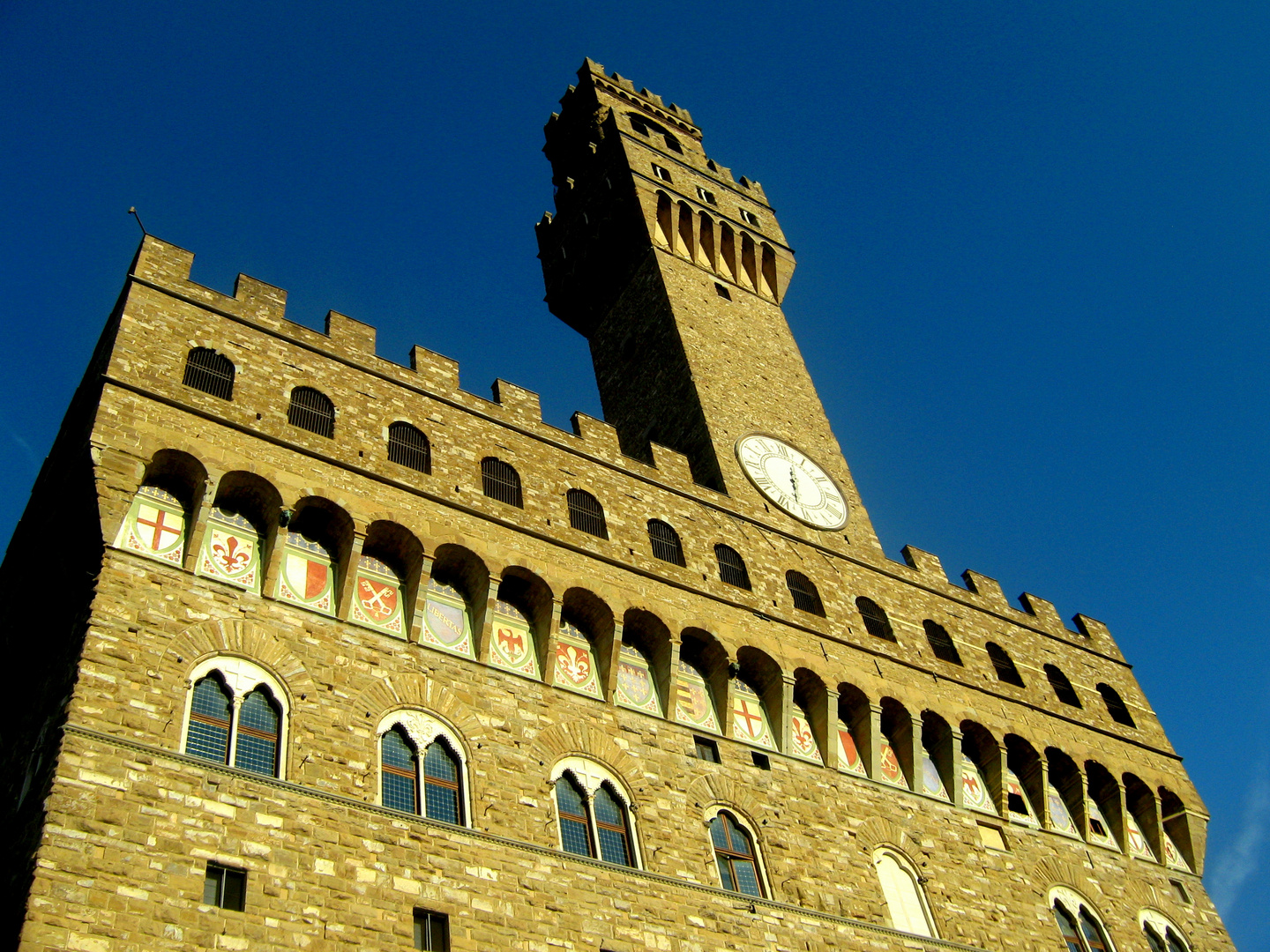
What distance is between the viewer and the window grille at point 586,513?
18.6 metres

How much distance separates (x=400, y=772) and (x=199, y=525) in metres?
3.66

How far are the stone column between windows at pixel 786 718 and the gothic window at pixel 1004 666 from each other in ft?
17.2

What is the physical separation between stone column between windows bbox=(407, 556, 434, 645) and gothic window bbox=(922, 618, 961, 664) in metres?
9.28

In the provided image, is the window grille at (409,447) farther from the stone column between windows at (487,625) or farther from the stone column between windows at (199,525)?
the stone column between windows at (199,525)

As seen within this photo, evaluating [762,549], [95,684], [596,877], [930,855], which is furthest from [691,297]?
[95,684]

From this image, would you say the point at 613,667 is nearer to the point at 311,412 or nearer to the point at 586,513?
the point at 586,513

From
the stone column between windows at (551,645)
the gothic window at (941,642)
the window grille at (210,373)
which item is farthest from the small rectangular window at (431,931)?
the gothic window at (941,642)

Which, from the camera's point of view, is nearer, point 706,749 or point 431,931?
point 431,931

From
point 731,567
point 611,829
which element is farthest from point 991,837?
point 611,829

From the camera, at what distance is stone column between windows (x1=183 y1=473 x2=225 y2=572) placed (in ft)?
47.1

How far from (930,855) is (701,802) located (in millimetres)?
3845

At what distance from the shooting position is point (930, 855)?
58.2ft

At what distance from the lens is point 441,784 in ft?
46.7

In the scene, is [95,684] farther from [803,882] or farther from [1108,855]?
[1108,855]
